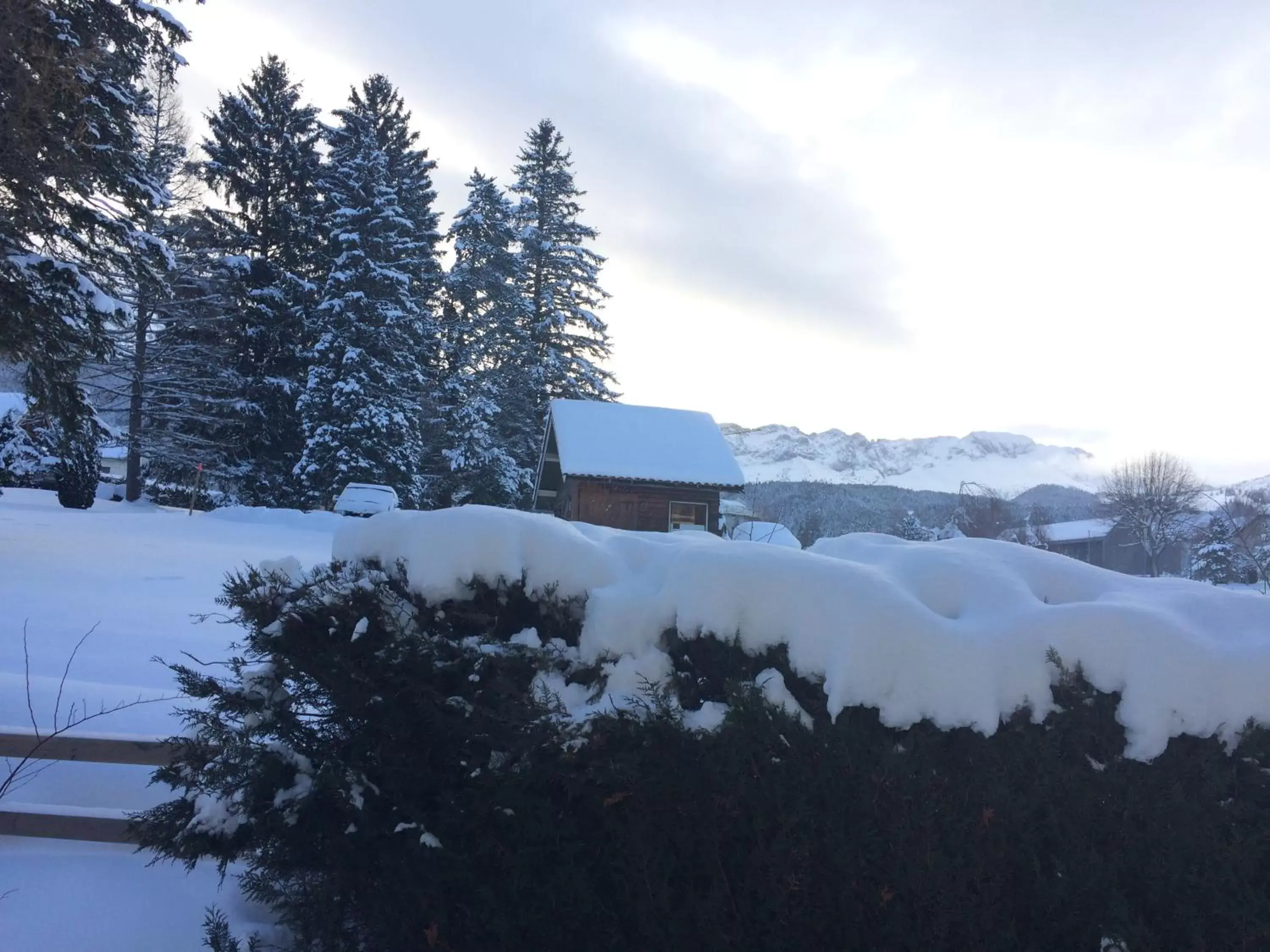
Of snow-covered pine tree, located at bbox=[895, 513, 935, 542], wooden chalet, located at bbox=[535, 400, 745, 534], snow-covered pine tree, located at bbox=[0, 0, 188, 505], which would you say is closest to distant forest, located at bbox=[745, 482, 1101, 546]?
snow-covered pine tree, located at bbox=[895, 513, 935, 542]

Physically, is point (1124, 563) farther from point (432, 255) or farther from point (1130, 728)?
point (1130, 728)

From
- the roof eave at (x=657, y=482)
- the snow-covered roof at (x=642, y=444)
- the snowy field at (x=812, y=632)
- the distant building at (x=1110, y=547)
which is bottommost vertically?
the distant building at (x=1110, y=547)

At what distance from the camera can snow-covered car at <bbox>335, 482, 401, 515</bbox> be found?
23.2 meters

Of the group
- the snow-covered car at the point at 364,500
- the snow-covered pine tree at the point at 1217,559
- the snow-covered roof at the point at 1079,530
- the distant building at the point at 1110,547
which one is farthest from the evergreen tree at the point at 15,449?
the snow-covered roof at the point at 1079,530

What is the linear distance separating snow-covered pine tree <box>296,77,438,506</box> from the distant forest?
53.0 feet

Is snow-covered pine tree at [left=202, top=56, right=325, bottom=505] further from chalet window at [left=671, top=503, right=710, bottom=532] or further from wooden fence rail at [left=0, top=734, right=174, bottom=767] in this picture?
wooden fence rail at [left=0, top=734, right=174, bottom=767]

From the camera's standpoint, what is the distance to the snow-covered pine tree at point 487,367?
3491cm

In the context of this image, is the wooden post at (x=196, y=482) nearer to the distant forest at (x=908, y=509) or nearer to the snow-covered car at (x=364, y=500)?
the snow-covered car at (x=364, y=500)

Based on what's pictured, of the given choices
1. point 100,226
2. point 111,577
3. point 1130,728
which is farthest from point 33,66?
point 1130,728

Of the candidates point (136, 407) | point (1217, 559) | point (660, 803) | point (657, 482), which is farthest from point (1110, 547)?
point (660, 803)

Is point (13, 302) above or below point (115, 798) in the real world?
above

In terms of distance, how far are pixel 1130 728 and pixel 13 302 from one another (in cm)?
915

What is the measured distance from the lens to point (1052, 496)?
73188 millimetres

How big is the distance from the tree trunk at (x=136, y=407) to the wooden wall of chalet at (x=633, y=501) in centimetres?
1598
